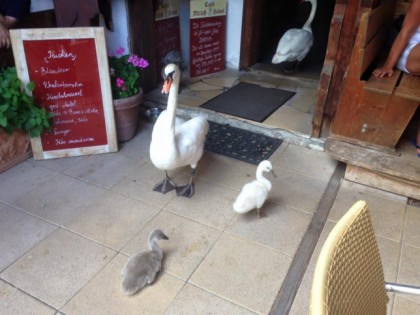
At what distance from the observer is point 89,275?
190cm

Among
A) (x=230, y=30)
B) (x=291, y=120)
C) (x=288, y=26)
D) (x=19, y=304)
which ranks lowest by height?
(x=19, y=304)

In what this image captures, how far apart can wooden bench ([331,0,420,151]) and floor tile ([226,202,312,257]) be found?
75 cm

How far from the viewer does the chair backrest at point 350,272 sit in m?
0.72

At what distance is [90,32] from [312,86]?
2.59 meters

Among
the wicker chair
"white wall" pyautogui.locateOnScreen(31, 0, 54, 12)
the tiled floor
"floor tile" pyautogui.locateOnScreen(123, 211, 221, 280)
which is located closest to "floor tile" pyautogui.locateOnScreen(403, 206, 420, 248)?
the tiled floor

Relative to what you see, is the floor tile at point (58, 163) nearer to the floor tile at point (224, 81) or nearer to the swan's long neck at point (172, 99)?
the swan's long neck at point (172, 99)

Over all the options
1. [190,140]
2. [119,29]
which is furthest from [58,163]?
[119,29]

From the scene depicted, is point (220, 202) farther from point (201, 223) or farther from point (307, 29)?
point (307, 29)

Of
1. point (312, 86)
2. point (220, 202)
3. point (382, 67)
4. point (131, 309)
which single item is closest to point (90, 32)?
point (220, 202)

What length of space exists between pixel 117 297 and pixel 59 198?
39.0 inches

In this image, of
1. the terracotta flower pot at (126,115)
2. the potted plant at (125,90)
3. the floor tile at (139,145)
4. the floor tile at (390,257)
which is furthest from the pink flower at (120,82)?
the floor tile at (390,257)

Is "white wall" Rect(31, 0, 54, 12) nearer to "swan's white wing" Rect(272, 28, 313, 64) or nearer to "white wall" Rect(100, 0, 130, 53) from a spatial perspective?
"white wall" Rect(100, 0, 130, 53)

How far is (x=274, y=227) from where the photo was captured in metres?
2.26

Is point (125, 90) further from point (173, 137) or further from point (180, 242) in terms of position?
point (180, 242)
